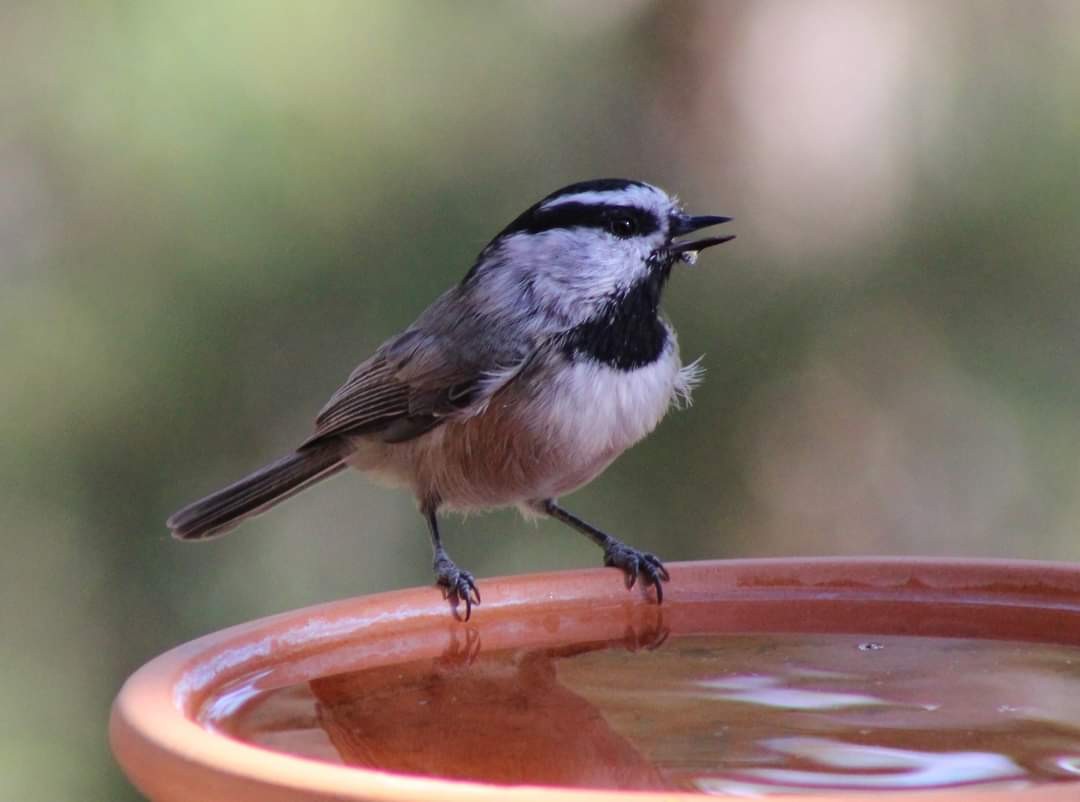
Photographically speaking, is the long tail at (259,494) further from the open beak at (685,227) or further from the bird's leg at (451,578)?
the open beak at (685,227)

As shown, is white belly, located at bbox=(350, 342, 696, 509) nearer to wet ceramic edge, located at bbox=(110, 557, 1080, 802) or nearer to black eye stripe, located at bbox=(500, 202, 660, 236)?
black eye stripe, located at bbox=(500, 202, 660, 236)

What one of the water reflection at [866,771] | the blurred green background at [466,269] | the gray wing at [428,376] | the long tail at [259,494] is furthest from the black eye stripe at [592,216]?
the water reflection at [866,771]

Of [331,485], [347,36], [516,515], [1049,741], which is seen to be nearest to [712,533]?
[516,515]

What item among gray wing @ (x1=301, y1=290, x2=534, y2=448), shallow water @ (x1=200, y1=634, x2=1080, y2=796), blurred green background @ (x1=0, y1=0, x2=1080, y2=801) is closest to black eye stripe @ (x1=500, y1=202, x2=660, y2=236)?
gray wing @ (x1=301, y1=290, x2=534, y2=448)

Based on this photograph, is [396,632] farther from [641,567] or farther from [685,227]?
[685,227]

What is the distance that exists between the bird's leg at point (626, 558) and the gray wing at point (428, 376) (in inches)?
13.3

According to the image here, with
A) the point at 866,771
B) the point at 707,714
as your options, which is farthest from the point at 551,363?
the point at 866,771

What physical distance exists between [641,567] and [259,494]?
111 cm

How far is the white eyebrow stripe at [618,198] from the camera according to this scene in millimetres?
2701

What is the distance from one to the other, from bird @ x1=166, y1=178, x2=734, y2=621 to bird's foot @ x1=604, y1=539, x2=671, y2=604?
0.02 metres

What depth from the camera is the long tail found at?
3150 mm

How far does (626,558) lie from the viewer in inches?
96.3

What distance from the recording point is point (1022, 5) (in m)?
4.62

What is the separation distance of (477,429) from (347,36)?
5.41 feet
